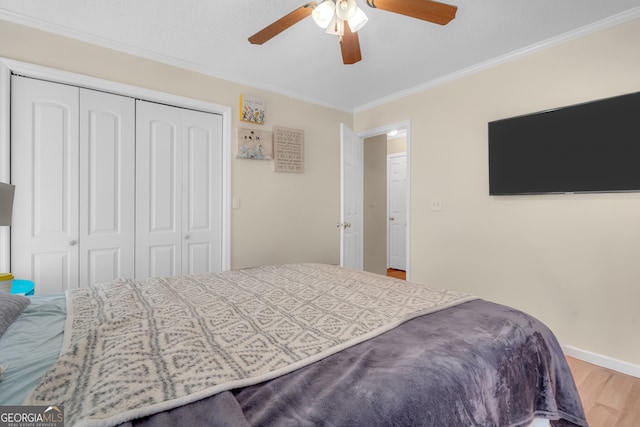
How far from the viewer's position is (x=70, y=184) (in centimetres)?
224

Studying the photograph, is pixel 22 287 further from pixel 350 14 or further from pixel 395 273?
pixel 395 273

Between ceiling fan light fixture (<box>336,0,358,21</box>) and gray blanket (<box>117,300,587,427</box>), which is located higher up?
ceiling fan light fixture (<box>336,0,358,21</box>)

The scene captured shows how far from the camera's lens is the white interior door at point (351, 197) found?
126 inches

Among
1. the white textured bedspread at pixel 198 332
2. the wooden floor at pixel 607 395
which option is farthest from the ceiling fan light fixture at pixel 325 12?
the wooden floor at pixel 607 395

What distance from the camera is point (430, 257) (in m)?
3.10

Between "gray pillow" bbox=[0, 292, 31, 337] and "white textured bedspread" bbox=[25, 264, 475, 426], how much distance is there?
0.15 meters

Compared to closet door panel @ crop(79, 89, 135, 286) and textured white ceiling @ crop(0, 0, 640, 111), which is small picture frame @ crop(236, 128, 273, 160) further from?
closet door panel @ crop(79, 89, 135, 286)

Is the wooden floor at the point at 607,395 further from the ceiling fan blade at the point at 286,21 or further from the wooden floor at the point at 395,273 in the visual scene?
the wooden floor at the point at 395,273

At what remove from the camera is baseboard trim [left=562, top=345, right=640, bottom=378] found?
1.97 metres

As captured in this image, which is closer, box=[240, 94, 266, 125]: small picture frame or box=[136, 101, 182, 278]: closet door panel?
box=[136, 101, 182, 278]: closet door panel

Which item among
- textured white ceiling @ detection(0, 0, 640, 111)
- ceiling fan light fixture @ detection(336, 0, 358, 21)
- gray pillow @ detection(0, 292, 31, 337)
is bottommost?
gray pillow @ detection(0, 292, 31, 337)

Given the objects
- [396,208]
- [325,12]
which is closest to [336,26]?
[325,12]

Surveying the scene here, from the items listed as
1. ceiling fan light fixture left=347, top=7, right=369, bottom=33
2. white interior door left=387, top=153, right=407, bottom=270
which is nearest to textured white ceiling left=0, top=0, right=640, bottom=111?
ceiling fan light fixture left=347, top=7, right=369, bottom=33

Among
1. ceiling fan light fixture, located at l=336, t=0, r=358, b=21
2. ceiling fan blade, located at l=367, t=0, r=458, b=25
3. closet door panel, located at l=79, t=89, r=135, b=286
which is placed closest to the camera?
ceiling fan blade, located at l=367, t=0, r=458, b=25
